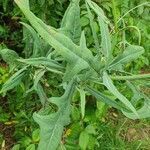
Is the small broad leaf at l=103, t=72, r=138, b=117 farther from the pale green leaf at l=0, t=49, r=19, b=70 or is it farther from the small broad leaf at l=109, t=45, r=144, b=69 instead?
the pale green leaf at l=0, t=49, r=19, b=70

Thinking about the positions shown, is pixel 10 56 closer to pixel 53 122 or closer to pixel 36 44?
pixel 36 44

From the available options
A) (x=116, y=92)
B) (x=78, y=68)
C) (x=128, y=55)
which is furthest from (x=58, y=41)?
(x=128, y=55)

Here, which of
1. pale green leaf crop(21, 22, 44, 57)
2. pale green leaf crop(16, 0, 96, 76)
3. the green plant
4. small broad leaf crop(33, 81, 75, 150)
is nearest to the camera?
pale green leaf crop(16, 0, 96, 76)

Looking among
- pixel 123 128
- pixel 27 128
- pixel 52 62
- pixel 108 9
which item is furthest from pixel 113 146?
pixel 52 62

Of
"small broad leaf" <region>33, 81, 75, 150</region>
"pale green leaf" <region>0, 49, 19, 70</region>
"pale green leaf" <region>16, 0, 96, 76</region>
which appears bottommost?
"small broad leaf" <region>33, 81, 75, 150</region>

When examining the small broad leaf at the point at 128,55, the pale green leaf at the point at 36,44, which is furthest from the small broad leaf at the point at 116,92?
the pale green leaf at the point at 36,44

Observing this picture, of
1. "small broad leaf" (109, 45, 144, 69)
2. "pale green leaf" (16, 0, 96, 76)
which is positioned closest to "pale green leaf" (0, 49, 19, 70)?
"small broad leaf" (109, 45, 144, 69)
